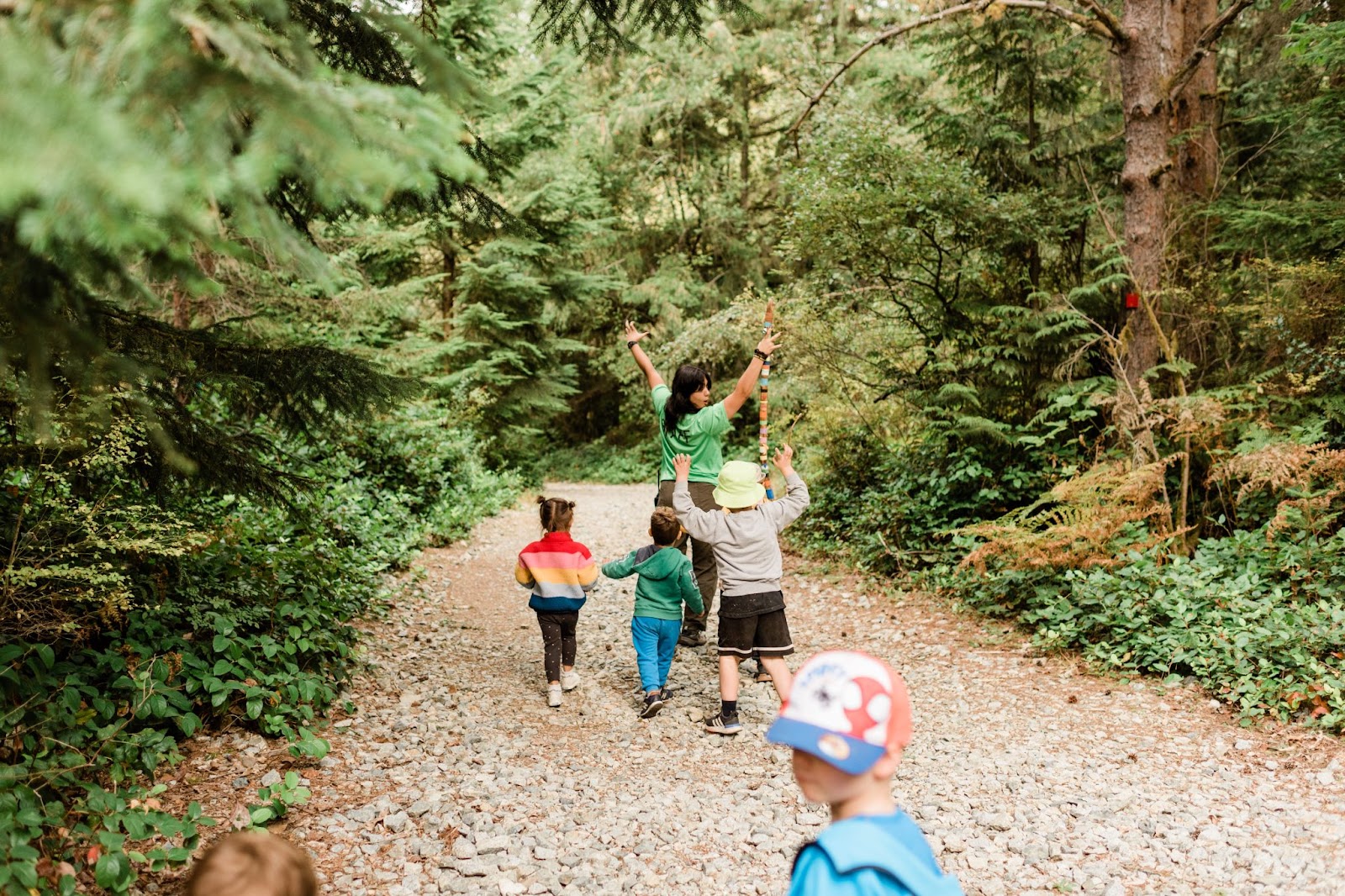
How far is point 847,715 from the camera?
1.64 meters

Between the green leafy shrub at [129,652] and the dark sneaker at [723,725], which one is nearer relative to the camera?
the green leafy shrub at [129,652]

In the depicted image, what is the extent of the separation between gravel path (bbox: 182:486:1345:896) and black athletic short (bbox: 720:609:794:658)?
600 millimetres

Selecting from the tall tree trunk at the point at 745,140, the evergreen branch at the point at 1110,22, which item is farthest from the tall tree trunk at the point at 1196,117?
the tall tree trunk at the point at 745,140

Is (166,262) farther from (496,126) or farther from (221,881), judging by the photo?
(496,126)

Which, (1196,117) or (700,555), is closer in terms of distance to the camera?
(700,555)

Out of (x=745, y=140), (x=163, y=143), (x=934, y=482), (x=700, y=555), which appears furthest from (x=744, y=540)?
(x=745, y=140)

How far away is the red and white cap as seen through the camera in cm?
164

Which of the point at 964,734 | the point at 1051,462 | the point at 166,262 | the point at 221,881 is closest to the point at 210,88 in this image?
the point at 166,262

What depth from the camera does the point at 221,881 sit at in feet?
5.95

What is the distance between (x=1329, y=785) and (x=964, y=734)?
182cm

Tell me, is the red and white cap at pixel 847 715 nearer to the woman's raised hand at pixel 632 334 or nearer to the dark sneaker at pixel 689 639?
the woman's raised hand at pixel 632 334

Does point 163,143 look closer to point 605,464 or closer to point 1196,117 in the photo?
point 1196,117

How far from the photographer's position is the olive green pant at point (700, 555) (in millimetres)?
5961

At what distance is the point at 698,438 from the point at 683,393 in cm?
35
